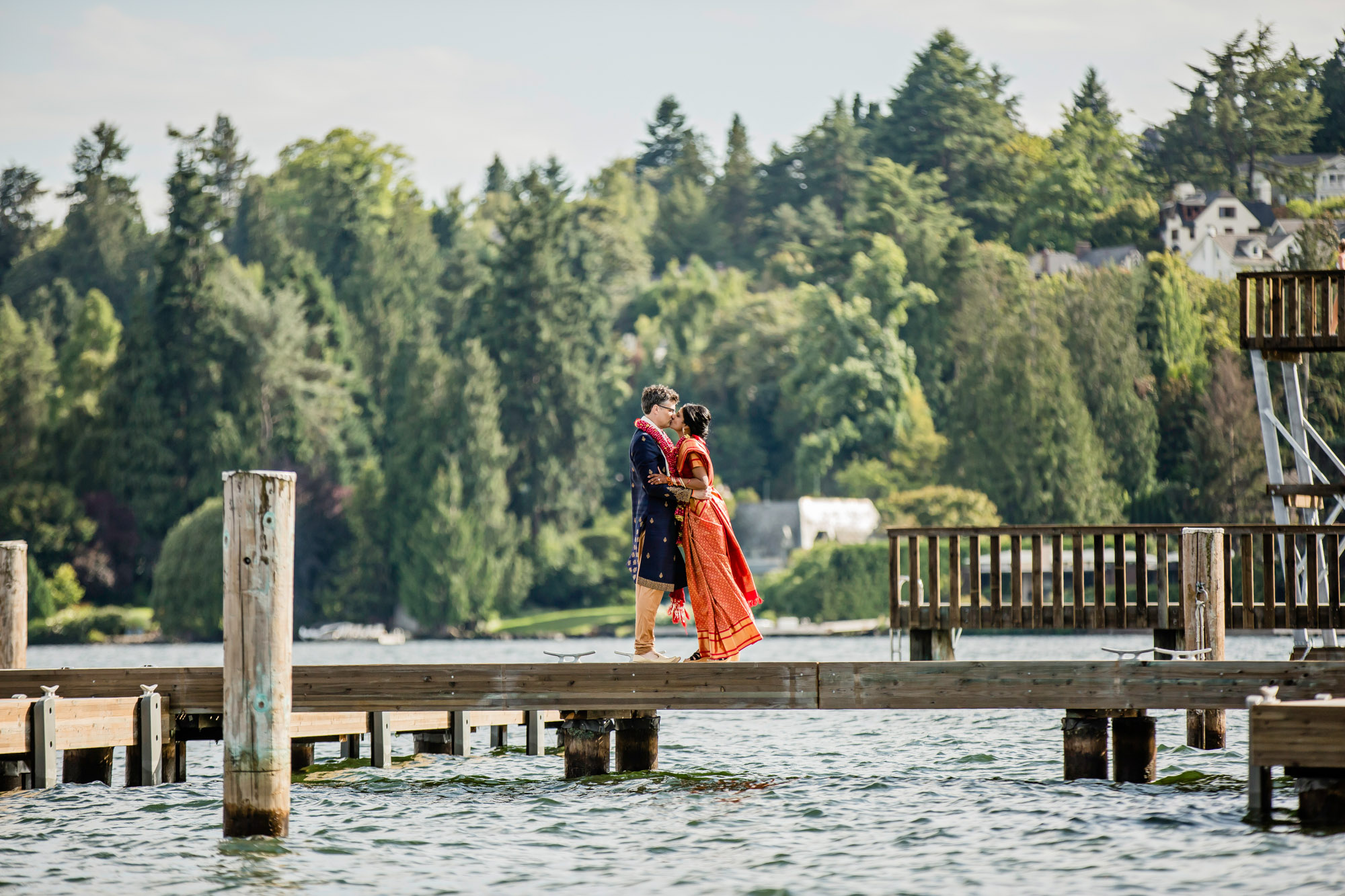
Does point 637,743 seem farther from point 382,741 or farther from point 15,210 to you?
point 15,210

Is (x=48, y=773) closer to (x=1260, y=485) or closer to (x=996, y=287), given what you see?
(x=1260, y=485)

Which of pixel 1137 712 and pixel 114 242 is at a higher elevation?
pixel 114 242

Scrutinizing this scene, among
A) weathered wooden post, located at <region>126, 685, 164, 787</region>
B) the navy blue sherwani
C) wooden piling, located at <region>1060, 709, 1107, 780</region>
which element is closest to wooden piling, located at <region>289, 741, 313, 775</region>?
weathered wooden post, located at <region>126, 685, 164, 787</region>

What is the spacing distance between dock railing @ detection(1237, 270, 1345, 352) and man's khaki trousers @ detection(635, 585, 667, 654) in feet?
31.8

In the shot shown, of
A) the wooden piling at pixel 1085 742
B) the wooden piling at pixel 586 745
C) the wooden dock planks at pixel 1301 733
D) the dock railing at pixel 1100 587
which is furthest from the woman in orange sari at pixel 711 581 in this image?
the dock railing at pixel 1100 587

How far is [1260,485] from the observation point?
208ft

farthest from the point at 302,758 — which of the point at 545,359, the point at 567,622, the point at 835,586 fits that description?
the point at 545,359

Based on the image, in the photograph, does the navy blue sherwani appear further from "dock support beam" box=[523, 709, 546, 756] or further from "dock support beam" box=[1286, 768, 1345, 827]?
"dock support beam" box=[523, 709, 546, 756]

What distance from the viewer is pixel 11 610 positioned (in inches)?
619

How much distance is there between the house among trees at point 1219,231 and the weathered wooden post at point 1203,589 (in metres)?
62.4

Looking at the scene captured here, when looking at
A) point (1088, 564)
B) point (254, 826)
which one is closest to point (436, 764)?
point (254, 826)

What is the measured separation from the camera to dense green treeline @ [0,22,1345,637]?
226 feet

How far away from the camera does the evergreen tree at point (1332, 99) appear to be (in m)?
77.3

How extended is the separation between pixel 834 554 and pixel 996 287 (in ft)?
47.0
